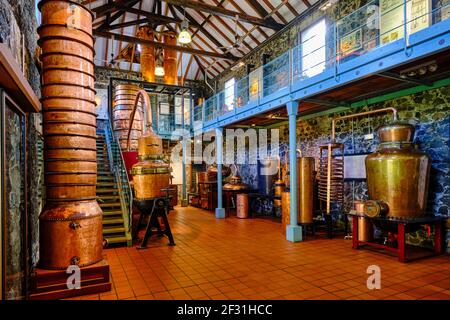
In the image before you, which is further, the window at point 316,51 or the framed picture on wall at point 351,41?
the window at point 316,51

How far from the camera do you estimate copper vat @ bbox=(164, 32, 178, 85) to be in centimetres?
1211

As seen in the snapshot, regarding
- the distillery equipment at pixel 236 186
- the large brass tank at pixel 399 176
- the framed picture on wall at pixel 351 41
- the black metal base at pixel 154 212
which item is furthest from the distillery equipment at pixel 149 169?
the framed picture on wall at pixel 351 41

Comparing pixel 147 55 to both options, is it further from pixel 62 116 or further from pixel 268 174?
pixel 62 116

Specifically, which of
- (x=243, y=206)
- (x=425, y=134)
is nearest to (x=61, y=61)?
(x=425, y=134)

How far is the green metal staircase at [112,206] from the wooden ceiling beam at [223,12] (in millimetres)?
5275

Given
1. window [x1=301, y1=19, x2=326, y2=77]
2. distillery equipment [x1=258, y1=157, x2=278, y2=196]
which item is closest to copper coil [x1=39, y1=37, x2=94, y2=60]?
window [x1=301, y1=19, x2=326, y2=77]

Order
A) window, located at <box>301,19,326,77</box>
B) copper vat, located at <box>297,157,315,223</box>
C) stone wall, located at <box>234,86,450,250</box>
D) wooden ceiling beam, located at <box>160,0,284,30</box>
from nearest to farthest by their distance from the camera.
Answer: stone wall, located at <box>234,86,450,250</box>, copper vat, located at <box>297,157,315,223</box>, window, located at <box>301,19,326,77</box>, wooden ceiling beam, located at <box>160,0,284,30</box>

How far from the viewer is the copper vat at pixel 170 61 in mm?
12109

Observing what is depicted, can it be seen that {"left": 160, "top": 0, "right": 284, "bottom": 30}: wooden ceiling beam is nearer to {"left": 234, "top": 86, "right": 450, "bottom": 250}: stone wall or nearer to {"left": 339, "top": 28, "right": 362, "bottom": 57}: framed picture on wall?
{"left": 339, "top": 28, "right": 362, "bottom": 57}: framed picture on wall

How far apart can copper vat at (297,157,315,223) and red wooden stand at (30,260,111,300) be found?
4.82 meters

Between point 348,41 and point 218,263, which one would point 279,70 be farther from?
point 218,263

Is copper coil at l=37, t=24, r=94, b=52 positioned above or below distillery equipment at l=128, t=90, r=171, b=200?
above

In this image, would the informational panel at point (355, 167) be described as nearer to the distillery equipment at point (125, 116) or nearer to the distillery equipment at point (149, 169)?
the distillery equipment at point (149, 169)
